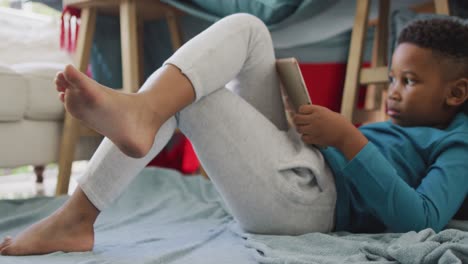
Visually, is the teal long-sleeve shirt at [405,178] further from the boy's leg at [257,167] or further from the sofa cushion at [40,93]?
the sofa cushion at [40,93]

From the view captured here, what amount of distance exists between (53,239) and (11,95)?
705mm

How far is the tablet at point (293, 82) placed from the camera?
760 millimetres

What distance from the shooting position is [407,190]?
69 cm

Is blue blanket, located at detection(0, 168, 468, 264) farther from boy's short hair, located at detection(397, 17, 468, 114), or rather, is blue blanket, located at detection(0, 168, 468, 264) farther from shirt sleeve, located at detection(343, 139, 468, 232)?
boy's short hair, located at detection(397, 17, 468, 114)

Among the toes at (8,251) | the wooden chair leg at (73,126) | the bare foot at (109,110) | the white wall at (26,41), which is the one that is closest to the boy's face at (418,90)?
the bare foot at (109,110)

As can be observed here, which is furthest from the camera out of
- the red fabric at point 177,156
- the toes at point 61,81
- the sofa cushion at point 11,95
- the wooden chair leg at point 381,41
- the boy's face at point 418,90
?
the red fabric at point 177,156

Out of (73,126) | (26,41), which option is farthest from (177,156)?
(26,41)

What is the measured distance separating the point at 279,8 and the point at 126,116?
2.33ft

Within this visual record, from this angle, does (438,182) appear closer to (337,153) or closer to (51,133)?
(337,153)

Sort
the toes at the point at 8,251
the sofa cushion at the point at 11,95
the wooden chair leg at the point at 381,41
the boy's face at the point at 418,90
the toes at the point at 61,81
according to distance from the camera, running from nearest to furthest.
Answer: the toes at the point at 61,81 → the toes at the point at 8,251 → the boy's face at the point at 418,90 → the sofa cushion at the point at 11,95 → the wooden chair leg at the point at 381,41

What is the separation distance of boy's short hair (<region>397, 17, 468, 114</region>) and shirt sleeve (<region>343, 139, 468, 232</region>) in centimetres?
19

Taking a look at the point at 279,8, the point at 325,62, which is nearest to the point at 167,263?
the point at 279,8

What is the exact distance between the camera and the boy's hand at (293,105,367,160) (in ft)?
2.39

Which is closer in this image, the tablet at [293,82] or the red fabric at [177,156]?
the tablet at [293,82]
